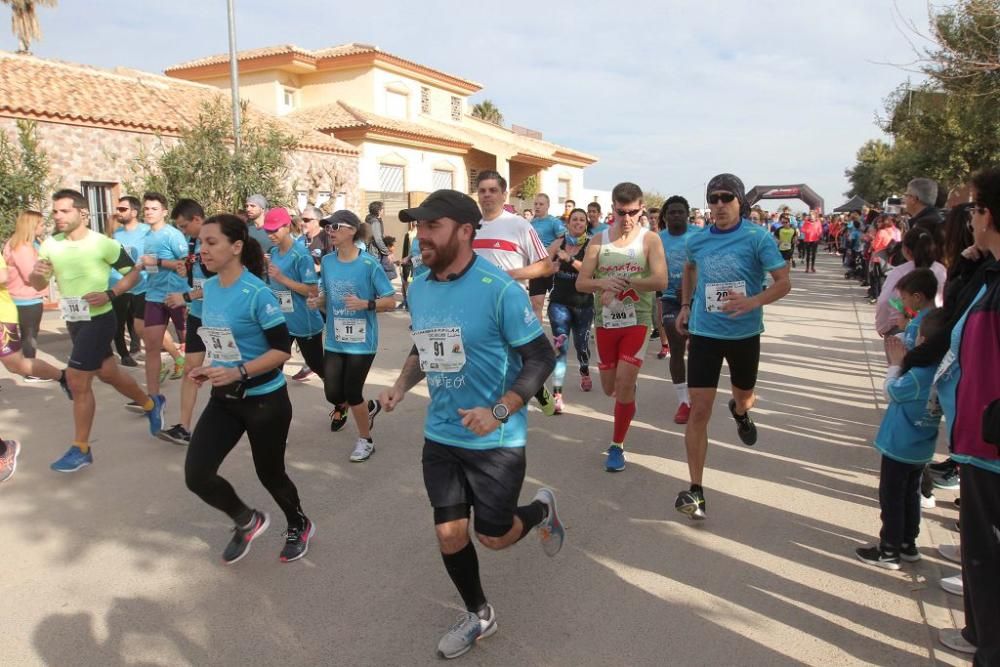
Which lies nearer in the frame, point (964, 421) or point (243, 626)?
point (964, 421)

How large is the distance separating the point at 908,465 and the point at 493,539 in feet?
6.94

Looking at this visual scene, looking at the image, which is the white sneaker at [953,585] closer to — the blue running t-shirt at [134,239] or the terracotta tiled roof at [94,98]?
the blue running t-shirt at [134,239]

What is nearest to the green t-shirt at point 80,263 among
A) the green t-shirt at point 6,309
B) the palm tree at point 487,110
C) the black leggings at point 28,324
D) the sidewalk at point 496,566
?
the green t-shirt at point 6,309

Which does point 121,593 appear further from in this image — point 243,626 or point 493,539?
point 493,539

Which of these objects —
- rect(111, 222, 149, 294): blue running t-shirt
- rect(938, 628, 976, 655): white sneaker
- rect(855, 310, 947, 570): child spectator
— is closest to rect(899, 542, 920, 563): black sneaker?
rect(855, 310, 947, 570): child spectator

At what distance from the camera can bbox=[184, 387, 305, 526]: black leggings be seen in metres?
3.56

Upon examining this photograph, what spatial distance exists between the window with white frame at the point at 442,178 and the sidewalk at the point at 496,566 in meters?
24.5

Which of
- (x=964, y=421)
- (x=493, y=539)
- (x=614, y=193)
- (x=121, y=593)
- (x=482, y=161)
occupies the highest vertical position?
(x=482, y=161)

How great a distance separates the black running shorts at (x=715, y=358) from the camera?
427cm

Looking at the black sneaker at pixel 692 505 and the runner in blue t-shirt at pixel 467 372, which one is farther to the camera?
the black sneaker at pixel 692 505

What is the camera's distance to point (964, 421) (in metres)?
2.30

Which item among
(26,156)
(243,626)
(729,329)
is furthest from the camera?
(26,156)

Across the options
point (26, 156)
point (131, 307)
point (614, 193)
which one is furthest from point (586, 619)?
point (26, 156)

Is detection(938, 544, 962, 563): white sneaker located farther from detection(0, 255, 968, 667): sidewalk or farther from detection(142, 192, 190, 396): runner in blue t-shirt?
detection(142, 192, 190, 396): runner in blue t-shirt
